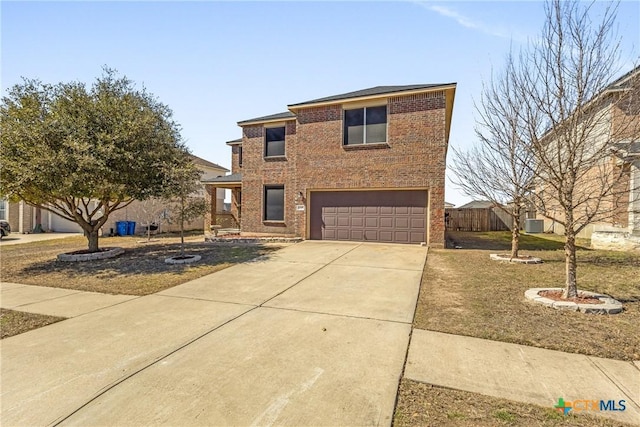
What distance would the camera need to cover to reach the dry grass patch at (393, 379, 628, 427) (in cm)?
241

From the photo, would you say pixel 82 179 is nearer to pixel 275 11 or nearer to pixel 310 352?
pixel 275 11

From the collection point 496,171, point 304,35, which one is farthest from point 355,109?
point 496,171

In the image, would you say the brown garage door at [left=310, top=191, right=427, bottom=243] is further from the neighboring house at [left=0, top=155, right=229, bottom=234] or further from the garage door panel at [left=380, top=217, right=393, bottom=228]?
the neighboring house at [left=0, top=155, right=229, bottom=234]

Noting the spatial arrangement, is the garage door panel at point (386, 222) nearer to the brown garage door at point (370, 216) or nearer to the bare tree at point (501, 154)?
the brown garage door at point (370, 216)

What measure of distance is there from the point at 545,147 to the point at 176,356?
7.22 meters

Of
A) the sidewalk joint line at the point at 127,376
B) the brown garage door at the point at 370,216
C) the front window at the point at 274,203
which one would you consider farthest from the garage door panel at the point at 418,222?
the sidewalk joint line at the point at 127,376

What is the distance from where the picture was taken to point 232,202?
66.9ft

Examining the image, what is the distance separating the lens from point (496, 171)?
8883mm

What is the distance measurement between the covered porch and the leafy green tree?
6966 mm

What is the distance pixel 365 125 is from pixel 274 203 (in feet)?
20.3

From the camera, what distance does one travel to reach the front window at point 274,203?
15656 mm

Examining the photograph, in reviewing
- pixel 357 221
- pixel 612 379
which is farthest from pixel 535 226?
pixel 612 379

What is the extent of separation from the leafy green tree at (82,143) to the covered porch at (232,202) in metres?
6.97

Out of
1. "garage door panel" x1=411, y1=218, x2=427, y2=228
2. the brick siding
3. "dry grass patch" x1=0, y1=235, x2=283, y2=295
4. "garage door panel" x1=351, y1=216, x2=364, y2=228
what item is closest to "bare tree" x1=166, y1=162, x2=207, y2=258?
"dry grass patch" x1=0, y1=235, x2=283, y2=295
